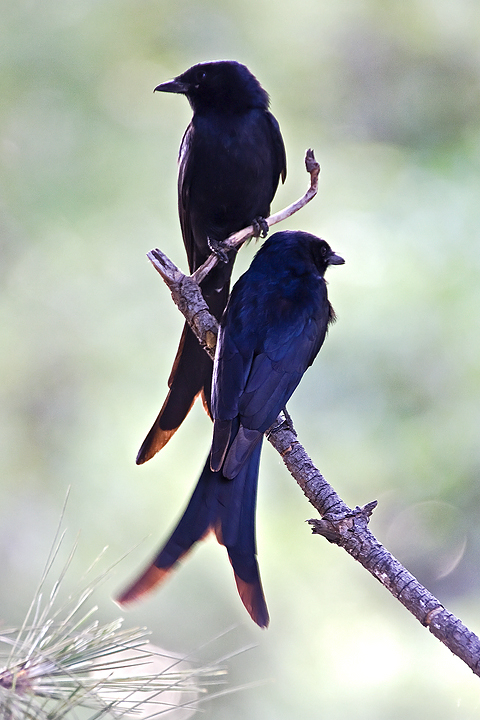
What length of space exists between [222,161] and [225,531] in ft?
3.91

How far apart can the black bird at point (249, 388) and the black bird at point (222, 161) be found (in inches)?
10.5

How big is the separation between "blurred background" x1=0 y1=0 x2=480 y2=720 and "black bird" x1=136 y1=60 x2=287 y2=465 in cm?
133

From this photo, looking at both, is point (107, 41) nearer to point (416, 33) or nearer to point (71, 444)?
point (416, 33)

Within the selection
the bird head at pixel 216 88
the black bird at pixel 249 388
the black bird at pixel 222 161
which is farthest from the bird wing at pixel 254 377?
the bird head at pixel 216 88

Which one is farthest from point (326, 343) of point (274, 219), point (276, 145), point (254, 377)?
point (254, 377)

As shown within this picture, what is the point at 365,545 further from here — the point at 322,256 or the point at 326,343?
the point at 326,343

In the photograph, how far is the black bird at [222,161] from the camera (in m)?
2.33

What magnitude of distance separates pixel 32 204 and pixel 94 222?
417 mm

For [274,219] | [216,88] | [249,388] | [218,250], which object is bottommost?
[249,388]

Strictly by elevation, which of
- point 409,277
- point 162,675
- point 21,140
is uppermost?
point 21,140

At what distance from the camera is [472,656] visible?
113cm

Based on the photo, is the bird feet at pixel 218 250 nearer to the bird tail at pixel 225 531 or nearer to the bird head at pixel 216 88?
the bird head at pixel 216 88

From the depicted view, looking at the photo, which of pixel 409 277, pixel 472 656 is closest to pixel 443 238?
pixel 409 277

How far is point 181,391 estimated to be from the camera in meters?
2.08
